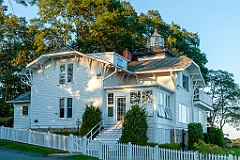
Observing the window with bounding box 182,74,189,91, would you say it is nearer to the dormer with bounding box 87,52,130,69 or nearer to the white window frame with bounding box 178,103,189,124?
the white window frame with bounding box 178,103,189,124

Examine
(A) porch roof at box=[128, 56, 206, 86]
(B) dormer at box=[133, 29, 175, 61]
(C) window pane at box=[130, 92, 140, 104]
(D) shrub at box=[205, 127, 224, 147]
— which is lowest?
(D) shrub at box=[205, 127, 224, 147]

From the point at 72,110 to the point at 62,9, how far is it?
22698mm

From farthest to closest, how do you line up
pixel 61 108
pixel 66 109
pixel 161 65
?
pixel 161 65
pixel 61 108
pixel 66 109

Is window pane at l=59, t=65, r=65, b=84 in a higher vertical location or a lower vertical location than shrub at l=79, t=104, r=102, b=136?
higher

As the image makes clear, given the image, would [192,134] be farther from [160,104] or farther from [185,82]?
[185,82]

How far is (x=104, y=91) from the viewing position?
86.9 ft

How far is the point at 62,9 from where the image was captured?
4650 centimetres

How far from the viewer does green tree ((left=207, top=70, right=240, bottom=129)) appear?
59.2m

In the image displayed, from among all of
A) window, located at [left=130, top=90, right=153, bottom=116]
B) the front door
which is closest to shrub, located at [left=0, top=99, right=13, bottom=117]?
the front door

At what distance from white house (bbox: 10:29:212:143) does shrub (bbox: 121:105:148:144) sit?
6.91 feet

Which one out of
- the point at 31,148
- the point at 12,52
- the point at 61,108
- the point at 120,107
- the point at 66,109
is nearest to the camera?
the point at 31,148

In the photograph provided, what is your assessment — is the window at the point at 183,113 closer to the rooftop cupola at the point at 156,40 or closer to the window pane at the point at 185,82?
the window pane at the point at 185,82

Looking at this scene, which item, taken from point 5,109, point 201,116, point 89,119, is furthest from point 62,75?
point 201,116

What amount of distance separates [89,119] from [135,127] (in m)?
3.87
